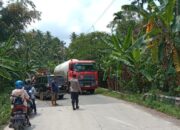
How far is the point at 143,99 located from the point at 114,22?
103 ft

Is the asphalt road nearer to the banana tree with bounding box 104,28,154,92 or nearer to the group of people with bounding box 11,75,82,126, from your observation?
the group of people with bounding box 11,75,82,126

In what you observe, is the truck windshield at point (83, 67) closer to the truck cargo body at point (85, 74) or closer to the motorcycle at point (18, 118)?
the truck cargo body at point (85, 74)

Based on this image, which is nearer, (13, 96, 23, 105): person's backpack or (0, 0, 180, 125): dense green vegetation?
(13, 96, 23, 105): person's backpack

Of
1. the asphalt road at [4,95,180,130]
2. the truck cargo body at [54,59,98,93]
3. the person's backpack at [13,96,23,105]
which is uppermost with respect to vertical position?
the truck cargo body at [54,59,98,93]

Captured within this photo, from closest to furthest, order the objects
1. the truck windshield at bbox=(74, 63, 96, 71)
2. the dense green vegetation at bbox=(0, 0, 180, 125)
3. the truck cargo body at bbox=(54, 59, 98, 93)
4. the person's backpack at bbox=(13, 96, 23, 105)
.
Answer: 1. the person's backpack at bbox=(13, 96, 23, 105)
2. the dense green vegetation at bbox=(0, 0, 180, 125)
3. the truck cargo body at bbox=(54, 59, 98, 93)
4. the truck windshield at bbox=(74, 63, 96, 71)

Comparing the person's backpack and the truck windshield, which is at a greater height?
the truck windshield

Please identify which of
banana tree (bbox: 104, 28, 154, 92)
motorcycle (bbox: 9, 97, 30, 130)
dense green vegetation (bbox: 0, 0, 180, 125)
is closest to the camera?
motorcycle (bbox: 9, 97, 30, 130)

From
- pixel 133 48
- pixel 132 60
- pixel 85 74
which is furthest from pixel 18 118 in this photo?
pixel 85 74

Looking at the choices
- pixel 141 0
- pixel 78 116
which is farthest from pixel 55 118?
pixel 141 0

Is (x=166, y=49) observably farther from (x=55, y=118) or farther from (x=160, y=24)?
(x=55, y=118)

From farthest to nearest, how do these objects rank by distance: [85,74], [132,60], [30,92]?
[85,74], [132,60], [30,92]

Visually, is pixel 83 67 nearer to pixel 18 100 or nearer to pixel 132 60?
pixel 132 60

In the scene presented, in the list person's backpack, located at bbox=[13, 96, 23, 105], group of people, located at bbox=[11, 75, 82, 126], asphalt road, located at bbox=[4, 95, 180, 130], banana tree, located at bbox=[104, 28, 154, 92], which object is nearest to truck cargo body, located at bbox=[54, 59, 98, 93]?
→ banana tree, located at bbox=[104, 28, 154, 92]

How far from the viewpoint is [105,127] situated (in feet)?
50.0
